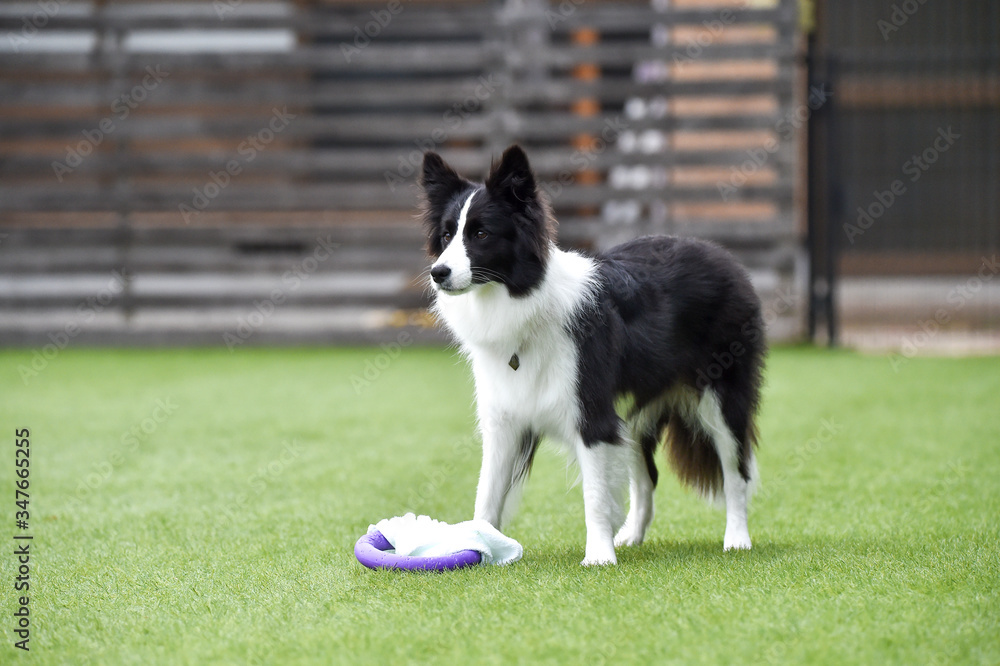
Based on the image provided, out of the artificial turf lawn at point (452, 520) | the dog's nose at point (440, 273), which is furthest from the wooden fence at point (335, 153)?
the dog's nose at point (440, 273)

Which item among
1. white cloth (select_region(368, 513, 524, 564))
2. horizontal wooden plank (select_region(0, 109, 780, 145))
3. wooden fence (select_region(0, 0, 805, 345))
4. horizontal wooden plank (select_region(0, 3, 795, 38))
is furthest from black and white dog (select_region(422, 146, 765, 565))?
horizontal wooden plank (select_region(0, 3, 795, 38))

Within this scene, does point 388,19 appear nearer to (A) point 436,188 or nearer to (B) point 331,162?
(B) point 331,162

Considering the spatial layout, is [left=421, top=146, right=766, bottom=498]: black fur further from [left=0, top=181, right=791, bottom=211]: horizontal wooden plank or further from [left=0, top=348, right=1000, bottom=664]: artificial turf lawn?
[left=0, top=181, right=791, bottom=211]: horizontal wooden plank

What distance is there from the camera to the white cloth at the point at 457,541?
10.0ft

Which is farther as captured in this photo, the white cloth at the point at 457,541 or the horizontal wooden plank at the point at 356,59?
the horizontal wooden plank at the point at 356,59

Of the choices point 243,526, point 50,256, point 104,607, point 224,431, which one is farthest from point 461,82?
point 104,607

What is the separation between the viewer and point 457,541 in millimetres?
3055

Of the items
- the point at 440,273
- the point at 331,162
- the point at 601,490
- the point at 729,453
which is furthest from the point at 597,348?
the point at 331,162

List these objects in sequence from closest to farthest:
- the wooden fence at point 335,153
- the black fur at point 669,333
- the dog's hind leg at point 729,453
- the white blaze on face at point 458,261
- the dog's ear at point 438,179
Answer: the white blaze on face at point 458,261 → the black fur at point 669,333 → the dog's ear at point 438,179 → the dog's hind leg at point 729,453 → the wooden fence at point 335,153

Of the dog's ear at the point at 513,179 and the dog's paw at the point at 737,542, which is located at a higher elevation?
the dog's ear at the point at 513,179

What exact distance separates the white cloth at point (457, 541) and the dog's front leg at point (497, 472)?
185mm

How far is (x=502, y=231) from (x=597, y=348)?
17.6 inches

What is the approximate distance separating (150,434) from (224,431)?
1.20ft

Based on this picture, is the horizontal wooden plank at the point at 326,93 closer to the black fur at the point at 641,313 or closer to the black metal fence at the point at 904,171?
the black metal fence at the point at 904,171
